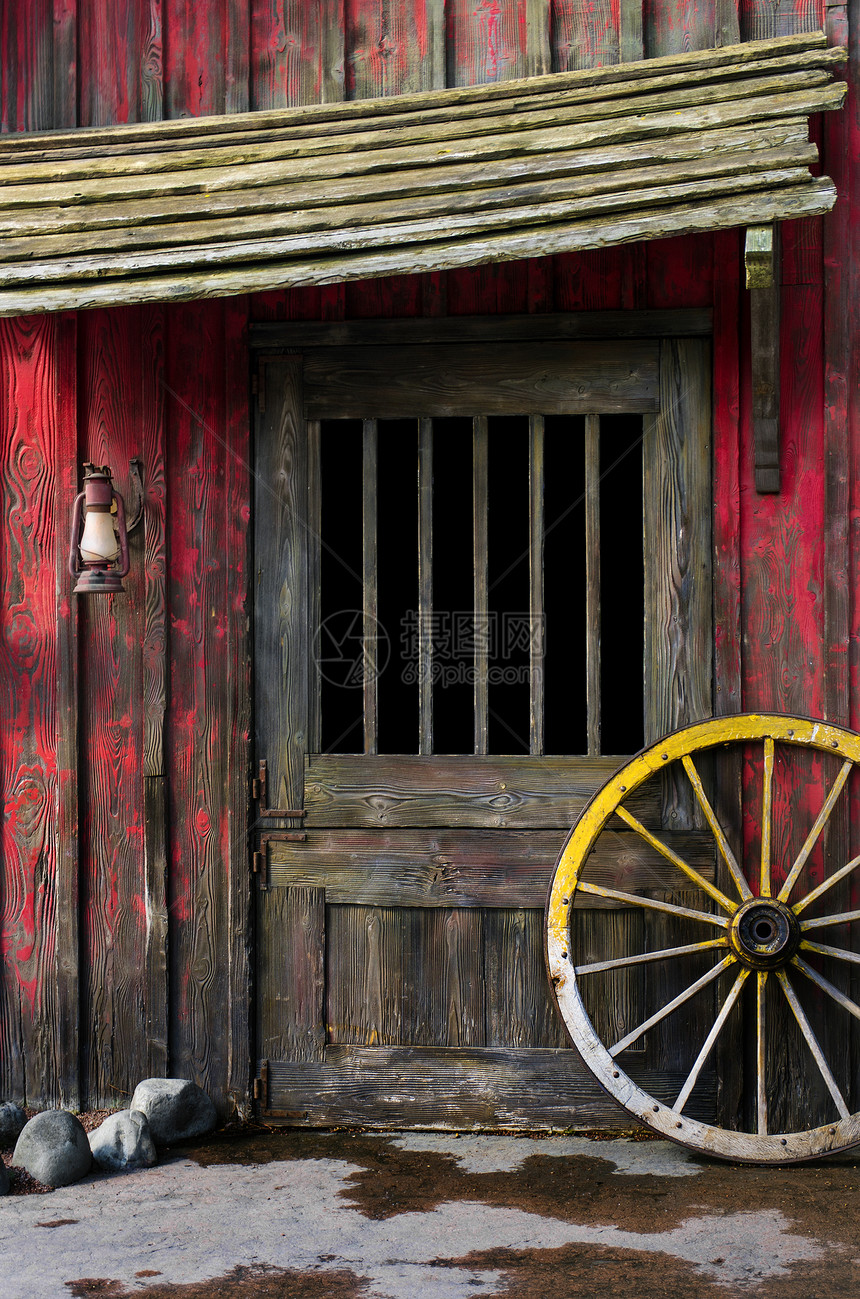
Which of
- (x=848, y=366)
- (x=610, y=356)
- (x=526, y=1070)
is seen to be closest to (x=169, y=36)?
(x=610, y=356)

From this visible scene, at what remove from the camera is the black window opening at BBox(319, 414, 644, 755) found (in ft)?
13.8

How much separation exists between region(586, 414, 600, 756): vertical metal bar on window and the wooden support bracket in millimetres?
557

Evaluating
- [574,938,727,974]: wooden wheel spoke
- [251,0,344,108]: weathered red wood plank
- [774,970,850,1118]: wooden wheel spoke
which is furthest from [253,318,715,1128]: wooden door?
[251,0,344,108]: weathered red wood plank

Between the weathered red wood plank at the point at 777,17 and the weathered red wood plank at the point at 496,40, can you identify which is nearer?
the weathered red wood plank at the point at 777,17

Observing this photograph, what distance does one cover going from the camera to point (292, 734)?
13.9 ft

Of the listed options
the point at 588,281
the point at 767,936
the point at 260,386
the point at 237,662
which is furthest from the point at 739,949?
the point at 260,386

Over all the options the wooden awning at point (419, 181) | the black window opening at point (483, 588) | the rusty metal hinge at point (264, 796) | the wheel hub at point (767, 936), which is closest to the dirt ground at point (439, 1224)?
the wheel hub at point (767, 936)

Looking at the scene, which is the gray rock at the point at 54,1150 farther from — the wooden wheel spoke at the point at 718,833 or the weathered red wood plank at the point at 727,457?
the weathered red wood plank at the point at 727,457

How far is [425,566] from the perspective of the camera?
422 centimetres

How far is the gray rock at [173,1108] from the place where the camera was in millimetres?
3986

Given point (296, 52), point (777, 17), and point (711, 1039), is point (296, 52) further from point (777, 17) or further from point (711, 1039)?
point (711, 1039)

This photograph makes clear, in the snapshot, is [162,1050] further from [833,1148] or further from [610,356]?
[610,356]

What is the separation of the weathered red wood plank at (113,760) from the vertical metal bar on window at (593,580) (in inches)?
65.0

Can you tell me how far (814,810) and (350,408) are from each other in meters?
2.20
